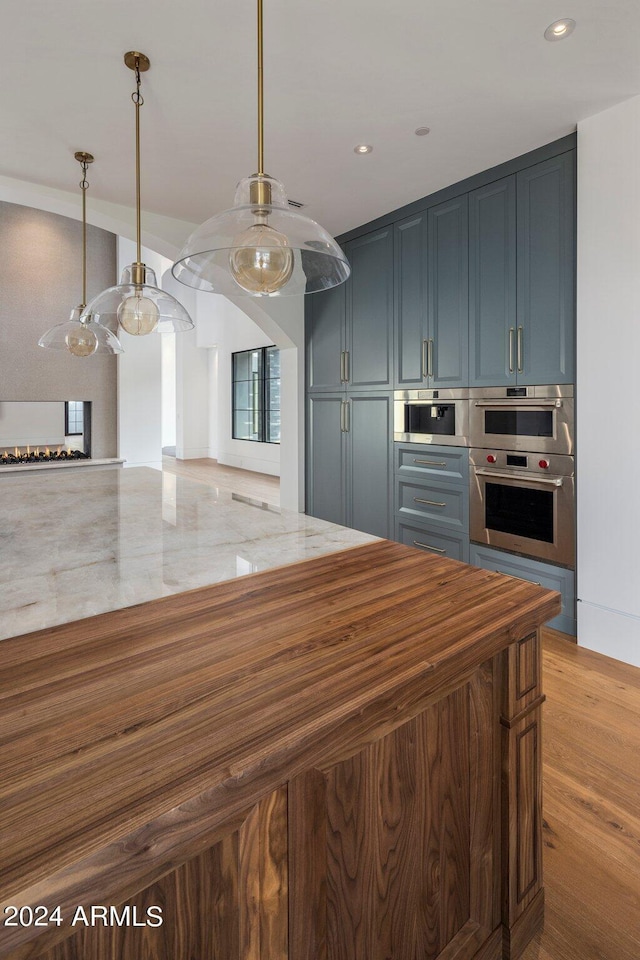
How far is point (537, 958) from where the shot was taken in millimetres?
1089

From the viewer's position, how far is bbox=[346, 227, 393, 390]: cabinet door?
11.8 feet

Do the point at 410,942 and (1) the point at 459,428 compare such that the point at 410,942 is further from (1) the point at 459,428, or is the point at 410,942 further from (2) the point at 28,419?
(2) the point at 28,419

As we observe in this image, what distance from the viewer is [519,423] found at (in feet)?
9.29

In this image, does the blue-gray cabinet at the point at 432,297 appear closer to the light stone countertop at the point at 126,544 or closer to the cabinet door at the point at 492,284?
the cabinet door at the point at 492,284

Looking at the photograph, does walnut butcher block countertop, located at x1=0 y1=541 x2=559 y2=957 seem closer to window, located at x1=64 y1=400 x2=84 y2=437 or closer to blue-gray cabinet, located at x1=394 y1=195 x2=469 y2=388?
blue-gray cabinet, located at x1=394 y1=195 x2=469 y2=388

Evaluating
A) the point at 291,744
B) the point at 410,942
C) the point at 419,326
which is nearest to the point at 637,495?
the point at 419,326

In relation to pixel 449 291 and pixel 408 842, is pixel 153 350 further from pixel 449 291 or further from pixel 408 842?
pixel 408 842

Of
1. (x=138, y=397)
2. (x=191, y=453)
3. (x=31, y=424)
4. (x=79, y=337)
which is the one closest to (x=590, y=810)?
(x=79, y=337)

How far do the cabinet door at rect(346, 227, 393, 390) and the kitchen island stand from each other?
2793 millimetres

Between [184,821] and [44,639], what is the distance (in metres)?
0.46

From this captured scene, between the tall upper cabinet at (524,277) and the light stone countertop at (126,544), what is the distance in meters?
1.77

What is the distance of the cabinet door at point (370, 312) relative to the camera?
3611mm

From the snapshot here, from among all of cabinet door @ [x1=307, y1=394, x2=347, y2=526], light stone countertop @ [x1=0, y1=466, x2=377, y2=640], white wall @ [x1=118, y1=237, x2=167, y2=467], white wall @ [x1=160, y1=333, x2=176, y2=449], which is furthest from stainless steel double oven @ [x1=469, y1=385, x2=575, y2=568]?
white wall @ [x1=160, y1=333, x2=176, y2=449]

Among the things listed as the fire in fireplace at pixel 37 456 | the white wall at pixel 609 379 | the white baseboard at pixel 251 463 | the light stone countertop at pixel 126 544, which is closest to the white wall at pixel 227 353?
the white baseboard at pixel 251 463
